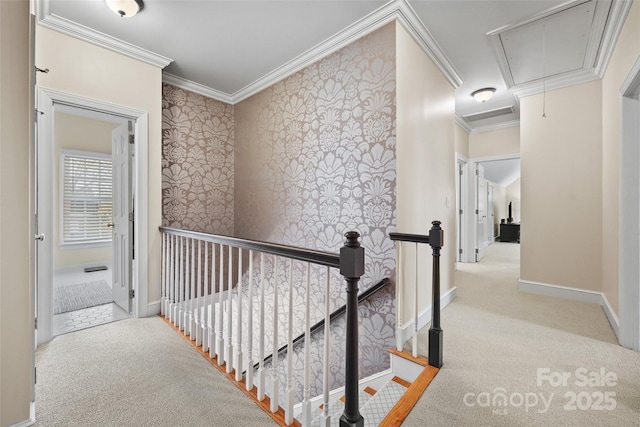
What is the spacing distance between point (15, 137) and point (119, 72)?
1.73m

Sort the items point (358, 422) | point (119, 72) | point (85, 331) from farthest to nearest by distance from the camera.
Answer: point (119, 72)
point (85, 331)
point (358, 422)

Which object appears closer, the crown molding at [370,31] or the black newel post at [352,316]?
the black newel post at [352,316]

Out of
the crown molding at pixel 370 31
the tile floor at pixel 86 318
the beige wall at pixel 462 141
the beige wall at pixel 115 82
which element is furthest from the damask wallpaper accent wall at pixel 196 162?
the beige wall at pixel 462 141

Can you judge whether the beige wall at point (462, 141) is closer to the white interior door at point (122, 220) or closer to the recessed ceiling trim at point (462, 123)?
the recessed ceiling trim at point (462, 123)

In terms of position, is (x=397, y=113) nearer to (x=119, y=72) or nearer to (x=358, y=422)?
(x=358, y=422)

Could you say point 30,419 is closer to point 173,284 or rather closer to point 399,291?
point 173,284

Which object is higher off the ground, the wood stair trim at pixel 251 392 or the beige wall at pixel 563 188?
the beige wall at pixel 563 188

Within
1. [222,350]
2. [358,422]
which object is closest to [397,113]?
[358,422]

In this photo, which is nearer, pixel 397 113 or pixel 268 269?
pixel 397 113

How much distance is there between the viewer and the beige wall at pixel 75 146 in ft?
14.6

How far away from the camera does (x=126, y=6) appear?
2070 millimetres

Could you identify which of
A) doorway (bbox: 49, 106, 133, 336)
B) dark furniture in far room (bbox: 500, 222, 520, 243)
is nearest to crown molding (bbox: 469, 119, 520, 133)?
dark furniture in far room (bbox: 500, 222, 520, 243)

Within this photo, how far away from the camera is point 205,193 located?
11.6 feet

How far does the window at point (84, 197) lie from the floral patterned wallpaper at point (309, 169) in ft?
6.85
